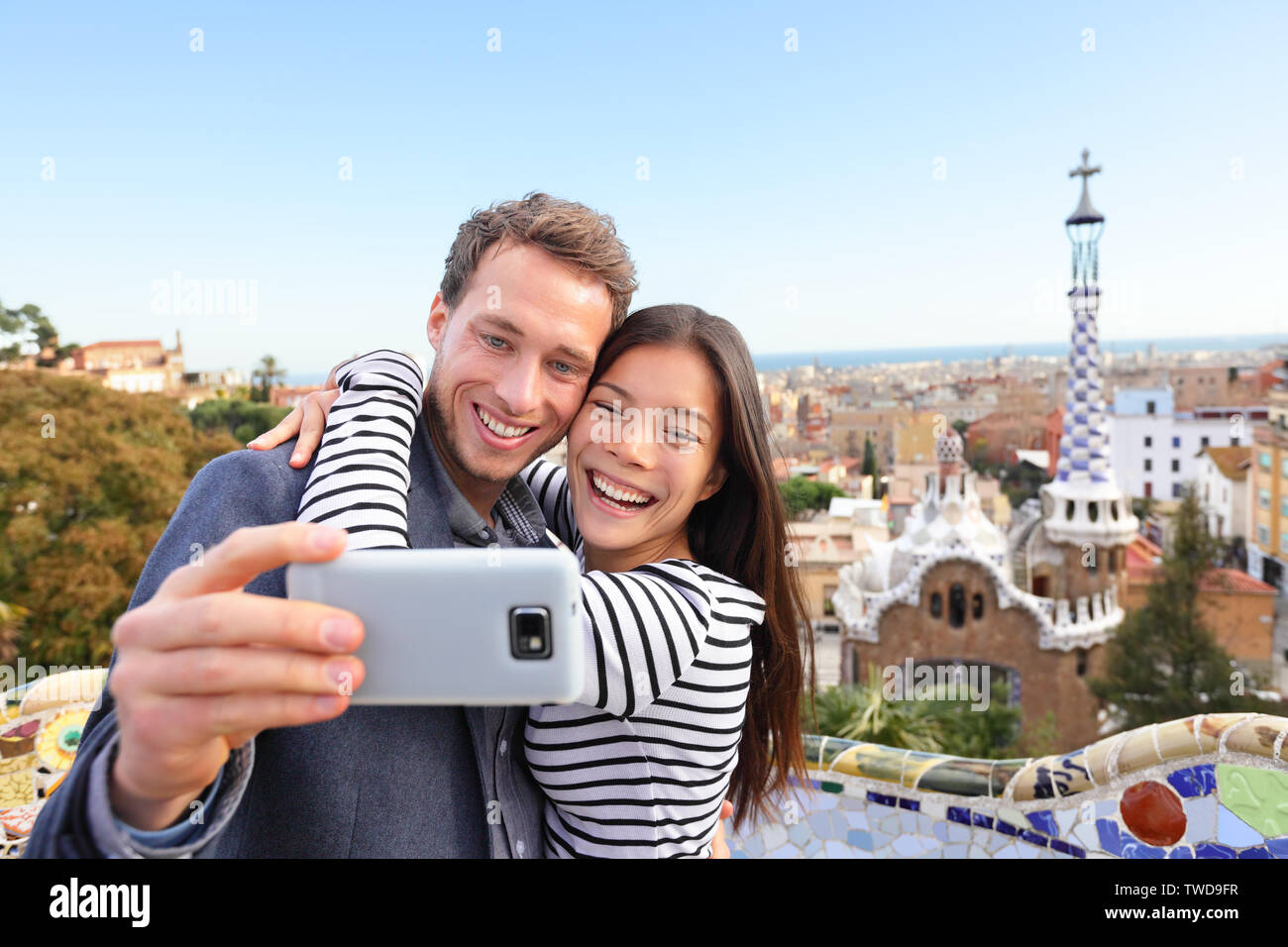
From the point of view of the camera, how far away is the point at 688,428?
3.75 feet

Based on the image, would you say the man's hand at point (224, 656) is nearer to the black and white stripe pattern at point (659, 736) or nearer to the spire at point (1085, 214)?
the black and white stripe pattern at point (659, 736)

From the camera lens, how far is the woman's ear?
1227 millimetres

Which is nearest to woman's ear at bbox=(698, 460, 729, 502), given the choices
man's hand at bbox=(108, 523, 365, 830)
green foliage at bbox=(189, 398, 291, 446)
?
man's hand at bbox=(108, 523, 365, 830)

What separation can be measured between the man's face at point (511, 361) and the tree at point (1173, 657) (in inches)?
464

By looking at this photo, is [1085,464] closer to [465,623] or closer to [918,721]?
[918,721]

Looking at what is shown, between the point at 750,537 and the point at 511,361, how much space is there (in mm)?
414

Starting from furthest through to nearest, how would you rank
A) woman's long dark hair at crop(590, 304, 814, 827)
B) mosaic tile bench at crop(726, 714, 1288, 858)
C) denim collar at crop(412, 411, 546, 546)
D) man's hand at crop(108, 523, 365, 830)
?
mosaic tile bench at crop(726, 714, 1288, 858) < woman's long dark hair at crop(590, 304, 814, 827) < denim collar at crop(412, 411, 546, 546) < man's hand at crop(108, 523, 365, 830)

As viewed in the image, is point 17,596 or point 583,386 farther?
point 17,596

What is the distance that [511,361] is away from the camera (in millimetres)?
1104

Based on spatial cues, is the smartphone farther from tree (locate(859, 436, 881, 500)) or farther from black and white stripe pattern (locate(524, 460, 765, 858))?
tree (locate(859, 436, 881, 500))

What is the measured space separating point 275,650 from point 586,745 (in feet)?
1.40

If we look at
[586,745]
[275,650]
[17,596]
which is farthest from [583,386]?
[17,596]
